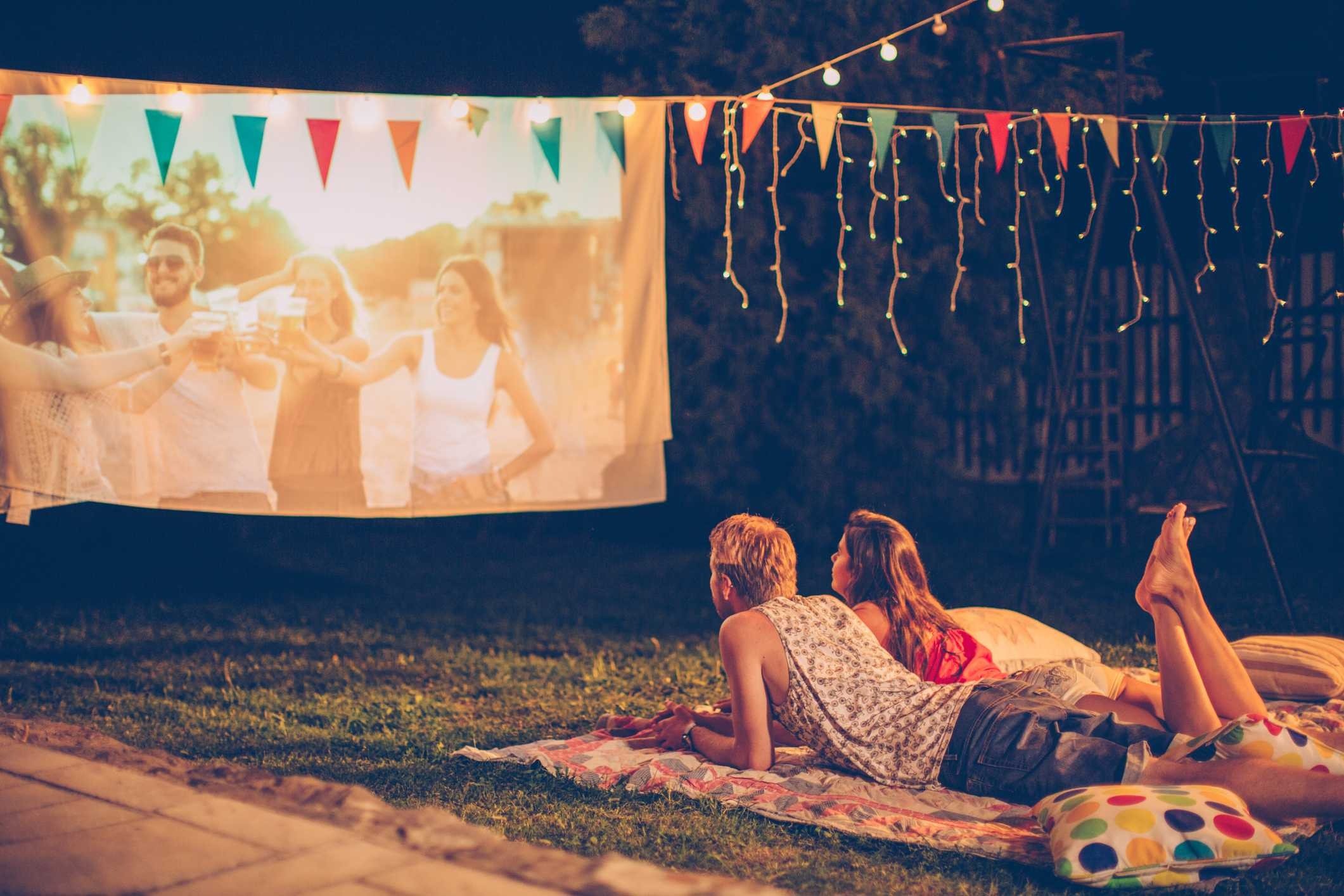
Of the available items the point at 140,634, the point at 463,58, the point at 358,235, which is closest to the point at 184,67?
the point at 463,58

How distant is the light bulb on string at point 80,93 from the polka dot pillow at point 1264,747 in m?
4.84

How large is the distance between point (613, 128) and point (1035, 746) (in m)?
3.42

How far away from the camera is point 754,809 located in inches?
159

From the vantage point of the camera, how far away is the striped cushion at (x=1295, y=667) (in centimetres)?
534

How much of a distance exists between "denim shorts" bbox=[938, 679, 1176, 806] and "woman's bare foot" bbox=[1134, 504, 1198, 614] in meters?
0.44

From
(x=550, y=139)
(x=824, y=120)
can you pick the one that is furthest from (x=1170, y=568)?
(x=550, y=139)

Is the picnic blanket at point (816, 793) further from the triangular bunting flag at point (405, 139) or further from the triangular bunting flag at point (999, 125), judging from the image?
the triangular bunting flag at point (999, 125)

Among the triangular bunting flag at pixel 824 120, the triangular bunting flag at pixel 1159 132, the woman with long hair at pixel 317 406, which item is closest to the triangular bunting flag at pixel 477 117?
the woman with long hair at pixel 317 406

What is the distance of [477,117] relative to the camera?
19.2ft

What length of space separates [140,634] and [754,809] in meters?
4.94

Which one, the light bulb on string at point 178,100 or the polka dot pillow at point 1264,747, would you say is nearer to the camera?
the polka dot pillow at point 1264,747

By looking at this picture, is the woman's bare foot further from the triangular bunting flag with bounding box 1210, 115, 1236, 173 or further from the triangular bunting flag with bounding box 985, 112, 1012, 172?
the triangular bunting flag with bounding box 1210, 115, 1236, 173

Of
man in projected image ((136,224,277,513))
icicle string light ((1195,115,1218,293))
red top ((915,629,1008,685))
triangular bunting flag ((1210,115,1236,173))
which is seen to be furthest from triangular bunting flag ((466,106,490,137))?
triangular bunting flag ((1210,115,1236,173))

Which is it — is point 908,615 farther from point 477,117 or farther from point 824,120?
point 477,117
